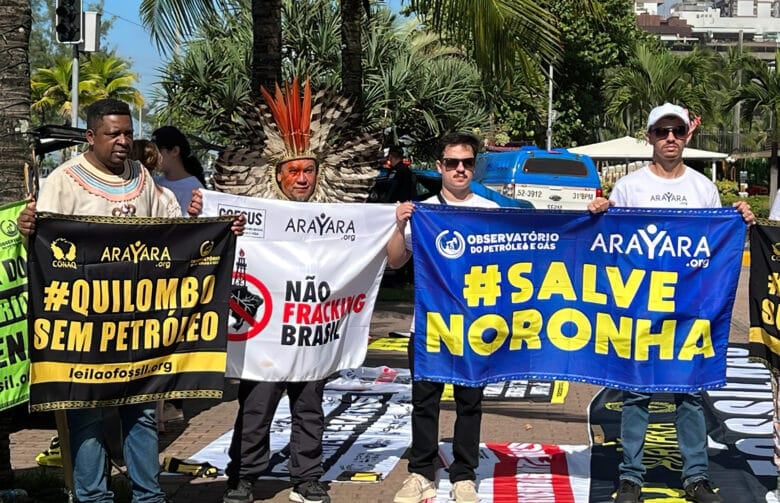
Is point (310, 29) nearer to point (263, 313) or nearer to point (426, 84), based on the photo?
point (426, 84)

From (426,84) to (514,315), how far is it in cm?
1934

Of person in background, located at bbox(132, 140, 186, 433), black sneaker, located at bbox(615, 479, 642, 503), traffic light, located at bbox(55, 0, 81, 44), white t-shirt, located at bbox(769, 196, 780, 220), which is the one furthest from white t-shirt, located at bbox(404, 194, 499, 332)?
traffic light, located at bbox(55, 0, 81, 44)

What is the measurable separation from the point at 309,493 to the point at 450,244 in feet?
4.90

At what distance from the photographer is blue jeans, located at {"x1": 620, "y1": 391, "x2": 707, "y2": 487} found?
A: 5848 millimetres

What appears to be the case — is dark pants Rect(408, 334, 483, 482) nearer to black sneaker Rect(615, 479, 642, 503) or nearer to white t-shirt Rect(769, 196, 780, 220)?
black sneaker Rect(615, 479, 642, 503)

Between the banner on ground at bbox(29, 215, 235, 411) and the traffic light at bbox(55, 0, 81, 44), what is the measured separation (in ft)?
25.4

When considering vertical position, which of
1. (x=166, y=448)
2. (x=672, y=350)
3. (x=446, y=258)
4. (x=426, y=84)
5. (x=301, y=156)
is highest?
(x=426, y=84)

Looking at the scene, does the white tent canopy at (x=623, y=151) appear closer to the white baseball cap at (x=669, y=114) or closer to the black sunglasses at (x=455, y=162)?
the white baseball cap at (x=669, y=114)

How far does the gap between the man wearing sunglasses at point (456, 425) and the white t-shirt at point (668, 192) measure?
0.89 metres

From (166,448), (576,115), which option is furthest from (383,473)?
(576,115)

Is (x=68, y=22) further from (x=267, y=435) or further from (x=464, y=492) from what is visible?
(x=464, y=492)

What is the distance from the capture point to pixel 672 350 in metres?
6.02

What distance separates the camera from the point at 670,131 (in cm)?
592

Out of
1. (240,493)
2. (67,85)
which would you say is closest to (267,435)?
(240,493)
